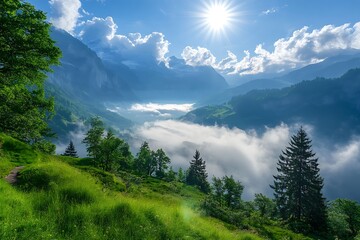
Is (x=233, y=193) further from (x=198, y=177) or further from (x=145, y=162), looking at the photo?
(x=145, y=162)

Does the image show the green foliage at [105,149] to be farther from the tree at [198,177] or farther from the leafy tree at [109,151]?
the tree at [198,177]

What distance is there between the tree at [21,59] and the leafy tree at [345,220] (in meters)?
64.9

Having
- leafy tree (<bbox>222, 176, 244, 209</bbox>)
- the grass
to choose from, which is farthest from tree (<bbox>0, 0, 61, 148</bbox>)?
leafy tree (<bbox>222, 176, 244, 209</bbox>)

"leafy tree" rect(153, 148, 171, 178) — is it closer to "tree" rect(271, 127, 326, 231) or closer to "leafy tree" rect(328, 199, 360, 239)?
"tree" rect(271, 127, 326, 231)

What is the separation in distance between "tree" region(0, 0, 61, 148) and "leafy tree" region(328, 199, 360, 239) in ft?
213

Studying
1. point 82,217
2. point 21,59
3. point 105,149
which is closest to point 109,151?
point 105,149

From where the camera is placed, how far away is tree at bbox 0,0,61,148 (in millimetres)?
16328

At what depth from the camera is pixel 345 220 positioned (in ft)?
215

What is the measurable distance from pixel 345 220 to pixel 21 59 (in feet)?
236

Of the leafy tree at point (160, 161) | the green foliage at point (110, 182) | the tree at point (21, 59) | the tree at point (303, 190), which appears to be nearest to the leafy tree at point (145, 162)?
the leafy tree at point (160, 161)

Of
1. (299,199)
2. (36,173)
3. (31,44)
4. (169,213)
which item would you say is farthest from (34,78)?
(299,199)

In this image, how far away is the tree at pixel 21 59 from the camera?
16.3 m

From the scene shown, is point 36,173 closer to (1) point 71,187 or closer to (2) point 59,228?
(1) point 71,187

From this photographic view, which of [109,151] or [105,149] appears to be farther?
[109,151]
